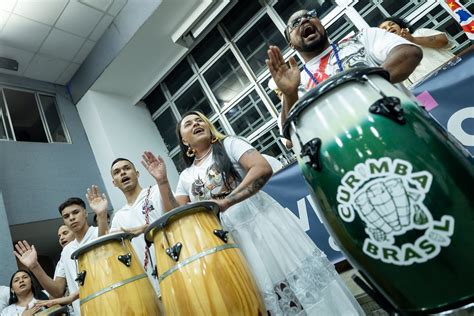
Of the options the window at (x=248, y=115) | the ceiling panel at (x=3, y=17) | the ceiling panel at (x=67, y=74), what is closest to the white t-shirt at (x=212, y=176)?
the window at (x=248, y=115)

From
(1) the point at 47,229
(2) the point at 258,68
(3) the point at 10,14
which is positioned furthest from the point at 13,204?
(2) the point at 258,68

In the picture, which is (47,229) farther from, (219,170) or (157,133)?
(219,170)

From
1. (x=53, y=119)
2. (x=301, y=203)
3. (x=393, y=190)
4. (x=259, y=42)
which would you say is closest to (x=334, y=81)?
(x=393, y=190)

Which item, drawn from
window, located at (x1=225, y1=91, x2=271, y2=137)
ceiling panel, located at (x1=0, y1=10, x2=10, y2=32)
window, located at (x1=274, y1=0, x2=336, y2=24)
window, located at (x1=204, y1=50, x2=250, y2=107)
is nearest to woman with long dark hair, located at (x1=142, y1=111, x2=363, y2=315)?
window, located at (x1=225, y1=91, x2=271, y2=137)

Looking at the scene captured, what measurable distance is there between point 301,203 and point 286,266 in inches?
52.6

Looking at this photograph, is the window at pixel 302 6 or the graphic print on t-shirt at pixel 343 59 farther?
the window at pixel 302 6

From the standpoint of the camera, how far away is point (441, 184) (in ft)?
2.29

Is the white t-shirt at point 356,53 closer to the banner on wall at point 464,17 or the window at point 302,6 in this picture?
the banner on wall at point 464,17

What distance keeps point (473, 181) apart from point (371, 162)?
0.74 ft

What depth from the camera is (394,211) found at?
2.32 feet

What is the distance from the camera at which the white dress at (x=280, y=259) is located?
1.37 meters

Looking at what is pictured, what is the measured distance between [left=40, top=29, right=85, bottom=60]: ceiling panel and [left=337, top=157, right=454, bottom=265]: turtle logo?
586cm

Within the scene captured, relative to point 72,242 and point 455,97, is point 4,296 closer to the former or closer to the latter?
point 72,242

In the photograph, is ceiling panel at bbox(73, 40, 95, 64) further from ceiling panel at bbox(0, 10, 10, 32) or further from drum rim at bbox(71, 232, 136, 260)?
drum rim at bbox(71, 232, 136, 260)
